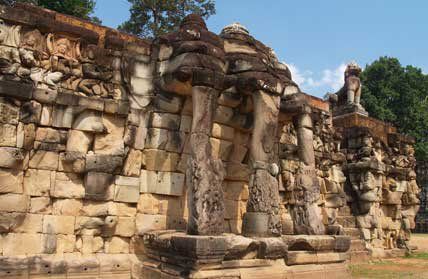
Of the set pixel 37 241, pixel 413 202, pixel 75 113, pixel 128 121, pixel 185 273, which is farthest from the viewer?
pixel 413 202

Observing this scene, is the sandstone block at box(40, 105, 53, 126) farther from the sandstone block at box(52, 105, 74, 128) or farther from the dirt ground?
the dirt ground

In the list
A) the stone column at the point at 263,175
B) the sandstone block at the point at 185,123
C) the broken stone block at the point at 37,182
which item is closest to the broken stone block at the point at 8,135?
the broken stone block at the point at 37,182

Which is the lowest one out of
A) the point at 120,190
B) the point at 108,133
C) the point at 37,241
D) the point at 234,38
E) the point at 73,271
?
the point at 73,271

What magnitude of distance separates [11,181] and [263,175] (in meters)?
3.77

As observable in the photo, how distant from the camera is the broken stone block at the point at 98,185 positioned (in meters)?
6.39

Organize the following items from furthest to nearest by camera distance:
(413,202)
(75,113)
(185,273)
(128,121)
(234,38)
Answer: (413,202), (234,38), (128,121), (75,113), (185,273)

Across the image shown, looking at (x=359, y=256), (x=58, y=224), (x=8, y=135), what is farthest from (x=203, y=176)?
(x=359, y=256)

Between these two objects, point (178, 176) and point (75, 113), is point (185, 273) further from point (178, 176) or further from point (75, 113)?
point (75, 113)

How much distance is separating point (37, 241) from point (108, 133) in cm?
192

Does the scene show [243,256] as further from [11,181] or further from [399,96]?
[399,96]

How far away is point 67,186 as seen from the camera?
633cm

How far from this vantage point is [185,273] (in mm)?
5535

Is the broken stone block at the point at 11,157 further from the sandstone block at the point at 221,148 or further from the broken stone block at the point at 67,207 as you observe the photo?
the sandstone block at the point at 221,148

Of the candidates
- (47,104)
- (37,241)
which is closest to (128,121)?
(47,104)
